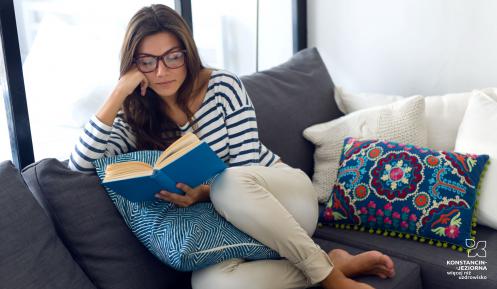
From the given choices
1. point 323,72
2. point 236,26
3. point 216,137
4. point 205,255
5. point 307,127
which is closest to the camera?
point 205,255

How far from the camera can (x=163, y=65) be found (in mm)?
1910

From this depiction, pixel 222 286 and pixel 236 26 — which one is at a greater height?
pixel 236 26

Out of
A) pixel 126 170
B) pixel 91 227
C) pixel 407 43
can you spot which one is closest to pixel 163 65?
pixel 126 170

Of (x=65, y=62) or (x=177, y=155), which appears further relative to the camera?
(x=65, y=62)

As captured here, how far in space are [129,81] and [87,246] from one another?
1.60 feet

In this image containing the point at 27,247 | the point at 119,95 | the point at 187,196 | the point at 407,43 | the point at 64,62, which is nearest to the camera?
the point at 27,247

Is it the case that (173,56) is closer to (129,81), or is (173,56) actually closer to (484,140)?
(129,81)

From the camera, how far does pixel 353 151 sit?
87.4 inches

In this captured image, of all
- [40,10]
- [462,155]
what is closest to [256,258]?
[462,155]

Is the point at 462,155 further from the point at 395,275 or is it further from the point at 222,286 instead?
the point at 222,286

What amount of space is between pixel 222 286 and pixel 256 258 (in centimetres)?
13

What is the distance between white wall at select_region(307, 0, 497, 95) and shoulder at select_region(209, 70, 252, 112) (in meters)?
0.99

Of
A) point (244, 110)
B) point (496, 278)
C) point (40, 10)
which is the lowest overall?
point (496, 278)

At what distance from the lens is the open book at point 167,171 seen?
1.61 meters
